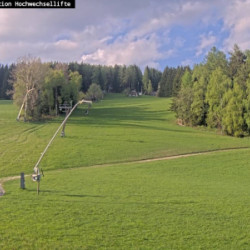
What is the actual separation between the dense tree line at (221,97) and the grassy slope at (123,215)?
36.1m

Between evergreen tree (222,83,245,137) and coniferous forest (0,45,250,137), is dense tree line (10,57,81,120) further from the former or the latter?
evergreen tree (222,83,245,137)

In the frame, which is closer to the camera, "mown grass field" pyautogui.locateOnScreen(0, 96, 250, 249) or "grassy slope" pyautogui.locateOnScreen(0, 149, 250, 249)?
"grassy slope" pyautogui.locateOnScreen(0, 149, 250, 249)

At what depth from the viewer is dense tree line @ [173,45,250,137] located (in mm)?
55500

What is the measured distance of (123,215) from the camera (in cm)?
1305

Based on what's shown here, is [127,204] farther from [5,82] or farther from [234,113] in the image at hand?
[5,82]

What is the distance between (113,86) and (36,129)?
12141 cm

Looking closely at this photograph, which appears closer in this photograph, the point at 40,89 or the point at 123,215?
the point at 123,215

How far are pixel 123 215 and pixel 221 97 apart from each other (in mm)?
53099

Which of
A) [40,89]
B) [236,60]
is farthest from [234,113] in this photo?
[40,89]

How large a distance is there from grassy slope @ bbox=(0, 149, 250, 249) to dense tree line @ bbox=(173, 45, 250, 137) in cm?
3611

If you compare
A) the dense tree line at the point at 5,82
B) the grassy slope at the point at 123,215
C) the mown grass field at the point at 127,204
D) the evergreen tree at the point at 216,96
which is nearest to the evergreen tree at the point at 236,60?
the evergreen tree at the point at 216,96

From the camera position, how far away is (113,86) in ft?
559

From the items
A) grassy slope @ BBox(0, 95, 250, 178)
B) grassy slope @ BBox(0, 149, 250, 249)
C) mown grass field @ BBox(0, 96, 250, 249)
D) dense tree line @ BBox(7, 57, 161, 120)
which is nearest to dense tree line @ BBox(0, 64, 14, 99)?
dense tree line @ BBox(7, 57, 161, 120)

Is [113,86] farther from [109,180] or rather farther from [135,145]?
[109,180]
